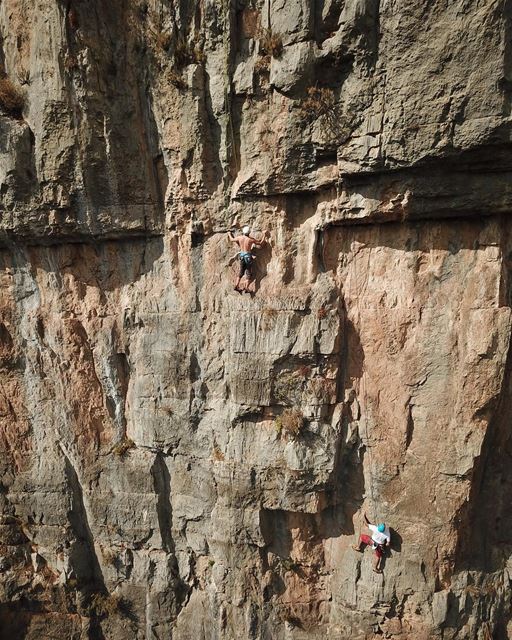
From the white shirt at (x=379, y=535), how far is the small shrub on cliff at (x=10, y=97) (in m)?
10.5

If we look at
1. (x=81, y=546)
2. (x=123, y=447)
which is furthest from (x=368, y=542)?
(x=81, y=546)

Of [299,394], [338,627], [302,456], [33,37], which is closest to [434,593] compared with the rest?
[338,627]

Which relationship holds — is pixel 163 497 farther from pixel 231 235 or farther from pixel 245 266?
pixel 231 235

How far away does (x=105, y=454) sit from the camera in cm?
874

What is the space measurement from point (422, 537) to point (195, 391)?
5.38 m

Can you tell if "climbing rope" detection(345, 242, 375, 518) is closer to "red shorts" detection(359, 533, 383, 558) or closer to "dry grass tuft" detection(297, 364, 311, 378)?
"red shorts" detection(359, 533, 383, 558)

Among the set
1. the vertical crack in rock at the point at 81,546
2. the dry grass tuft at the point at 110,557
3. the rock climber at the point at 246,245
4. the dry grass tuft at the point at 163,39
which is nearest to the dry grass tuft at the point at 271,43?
the dry grass tuft at the point at 163,39

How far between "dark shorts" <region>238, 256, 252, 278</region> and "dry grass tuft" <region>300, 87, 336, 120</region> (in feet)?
Result: 8.46

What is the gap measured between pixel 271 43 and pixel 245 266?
141 inches

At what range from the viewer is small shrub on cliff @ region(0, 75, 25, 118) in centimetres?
686

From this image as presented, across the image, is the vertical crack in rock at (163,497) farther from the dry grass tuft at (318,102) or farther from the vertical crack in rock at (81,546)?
the dry grass tuft at (318,102)

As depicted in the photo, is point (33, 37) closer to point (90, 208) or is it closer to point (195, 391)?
point (90, 208)

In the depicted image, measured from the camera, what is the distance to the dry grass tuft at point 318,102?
6.09 meters

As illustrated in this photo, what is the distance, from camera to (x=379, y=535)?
7594 millimetres
